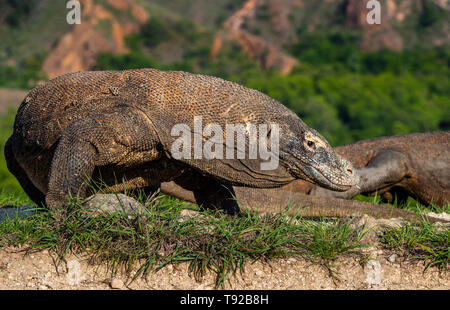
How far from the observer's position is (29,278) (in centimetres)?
311

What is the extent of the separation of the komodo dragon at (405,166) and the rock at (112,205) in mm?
3077

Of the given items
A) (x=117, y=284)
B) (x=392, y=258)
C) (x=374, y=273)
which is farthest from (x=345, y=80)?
(x=117, y=284)

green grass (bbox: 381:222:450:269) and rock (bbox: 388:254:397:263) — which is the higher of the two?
green grass (bbox: 381:222:450:269)

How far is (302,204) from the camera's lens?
4.57m

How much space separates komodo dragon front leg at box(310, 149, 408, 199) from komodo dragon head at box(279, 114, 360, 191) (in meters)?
2.23

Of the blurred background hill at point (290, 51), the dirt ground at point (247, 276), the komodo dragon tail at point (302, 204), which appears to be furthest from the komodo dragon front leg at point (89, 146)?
the blurred background hill at point (290, 51)

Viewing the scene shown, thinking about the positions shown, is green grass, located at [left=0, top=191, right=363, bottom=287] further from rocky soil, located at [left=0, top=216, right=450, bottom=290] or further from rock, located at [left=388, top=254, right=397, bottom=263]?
rock, located at [left=388, top=254, right=397, bottom=263]

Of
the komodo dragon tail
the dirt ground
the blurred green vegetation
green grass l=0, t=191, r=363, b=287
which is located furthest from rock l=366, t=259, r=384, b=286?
the blurred green vegetation

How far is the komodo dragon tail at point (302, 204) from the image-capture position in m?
4.44

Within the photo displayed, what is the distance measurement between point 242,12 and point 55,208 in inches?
2577

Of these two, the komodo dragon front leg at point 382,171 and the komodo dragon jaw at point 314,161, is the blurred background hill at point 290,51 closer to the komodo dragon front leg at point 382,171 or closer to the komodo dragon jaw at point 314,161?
the komodo dragon front leg at point 382,171

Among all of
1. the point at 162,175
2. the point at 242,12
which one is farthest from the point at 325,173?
the point at 242,12

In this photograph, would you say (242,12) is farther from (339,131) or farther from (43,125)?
(43,125)

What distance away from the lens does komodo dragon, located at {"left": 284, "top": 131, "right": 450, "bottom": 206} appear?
20.3 feet
